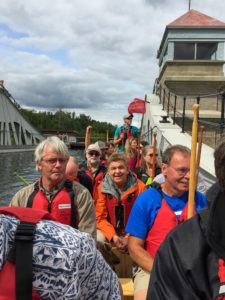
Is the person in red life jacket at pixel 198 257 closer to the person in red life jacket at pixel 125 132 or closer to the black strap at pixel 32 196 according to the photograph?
the black strap at pixel 32 196

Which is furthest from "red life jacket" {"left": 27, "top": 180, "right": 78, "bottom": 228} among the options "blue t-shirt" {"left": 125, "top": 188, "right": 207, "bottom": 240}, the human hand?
the human hand

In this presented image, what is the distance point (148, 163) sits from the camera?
5418mm

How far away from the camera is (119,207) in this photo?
391 cm

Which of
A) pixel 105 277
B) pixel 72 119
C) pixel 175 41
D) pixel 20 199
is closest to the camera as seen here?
pixel 105 277

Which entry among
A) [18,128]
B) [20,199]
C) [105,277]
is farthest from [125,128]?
[18,128]

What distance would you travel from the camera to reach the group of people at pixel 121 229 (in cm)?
118

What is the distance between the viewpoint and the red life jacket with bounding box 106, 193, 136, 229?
391cm

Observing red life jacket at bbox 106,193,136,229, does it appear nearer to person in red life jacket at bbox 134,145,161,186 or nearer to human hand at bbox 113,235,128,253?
human hand at bbox 113,235,128,253

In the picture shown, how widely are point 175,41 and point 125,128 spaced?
39.3 feet

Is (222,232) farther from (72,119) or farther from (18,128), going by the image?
(72,119)

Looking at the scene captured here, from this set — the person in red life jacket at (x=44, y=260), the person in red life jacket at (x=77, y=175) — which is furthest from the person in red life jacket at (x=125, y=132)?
the person in red life jacket at (x=44, y=260)

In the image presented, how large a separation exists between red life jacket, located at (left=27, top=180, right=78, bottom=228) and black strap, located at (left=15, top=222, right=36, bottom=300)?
1.75m

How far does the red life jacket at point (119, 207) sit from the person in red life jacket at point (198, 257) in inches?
103

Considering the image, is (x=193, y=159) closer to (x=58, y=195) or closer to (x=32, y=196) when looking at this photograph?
(x=58, y=195)
